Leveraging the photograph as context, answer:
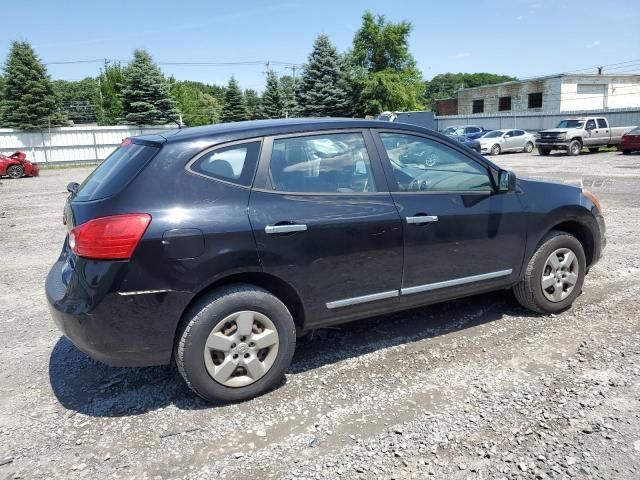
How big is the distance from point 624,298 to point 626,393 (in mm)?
1972

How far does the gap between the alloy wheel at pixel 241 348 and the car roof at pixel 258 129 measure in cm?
118

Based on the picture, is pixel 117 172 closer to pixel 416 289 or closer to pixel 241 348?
pixel 241 348

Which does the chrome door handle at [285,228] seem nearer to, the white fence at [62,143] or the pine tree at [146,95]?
the white fence at [62,143]

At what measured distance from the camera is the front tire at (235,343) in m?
3.01

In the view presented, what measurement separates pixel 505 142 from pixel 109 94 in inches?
1695

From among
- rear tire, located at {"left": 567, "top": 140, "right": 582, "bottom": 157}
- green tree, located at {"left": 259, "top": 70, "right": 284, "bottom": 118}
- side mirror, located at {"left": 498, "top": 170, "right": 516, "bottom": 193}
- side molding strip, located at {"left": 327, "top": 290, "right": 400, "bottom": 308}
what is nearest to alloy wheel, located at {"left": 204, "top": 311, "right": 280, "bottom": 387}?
side molding strip, located at {"left": 327, "top": 290, "right": 400, "bottom": 308}

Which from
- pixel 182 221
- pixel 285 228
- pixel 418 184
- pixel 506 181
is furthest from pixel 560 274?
pixel 182 221

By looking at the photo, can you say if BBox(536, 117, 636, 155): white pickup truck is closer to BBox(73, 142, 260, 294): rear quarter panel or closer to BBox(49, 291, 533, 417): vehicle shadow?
BBox(49, 291, 533, 417): vehicle shadow

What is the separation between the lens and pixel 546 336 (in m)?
4.02

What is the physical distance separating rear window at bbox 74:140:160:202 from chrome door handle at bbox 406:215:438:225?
71.6 inches

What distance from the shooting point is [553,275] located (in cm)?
436

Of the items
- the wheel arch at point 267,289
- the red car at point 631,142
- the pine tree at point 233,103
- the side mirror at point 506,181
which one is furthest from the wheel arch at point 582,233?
the pine tree at point 233,103

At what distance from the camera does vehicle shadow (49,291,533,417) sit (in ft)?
10.7

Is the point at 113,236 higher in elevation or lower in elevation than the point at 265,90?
lower
